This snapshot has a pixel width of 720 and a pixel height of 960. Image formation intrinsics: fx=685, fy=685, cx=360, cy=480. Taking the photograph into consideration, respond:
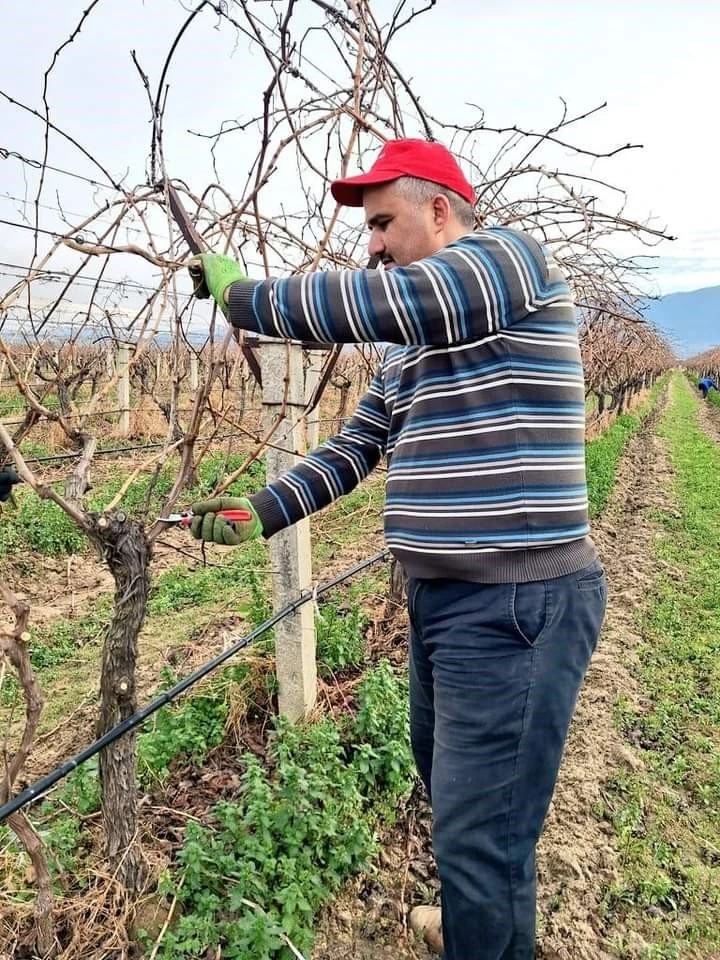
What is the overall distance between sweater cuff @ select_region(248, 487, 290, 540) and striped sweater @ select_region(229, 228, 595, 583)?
444mm

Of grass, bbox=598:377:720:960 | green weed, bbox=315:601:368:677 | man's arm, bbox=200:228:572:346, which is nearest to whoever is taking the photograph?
man's arm, bbox=200:228:572:346

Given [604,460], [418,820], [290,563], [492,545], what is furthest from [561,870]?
[604,460]

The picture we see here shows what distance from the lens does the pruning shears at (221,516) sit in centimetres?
180

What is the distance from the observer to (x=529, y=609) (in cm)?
148

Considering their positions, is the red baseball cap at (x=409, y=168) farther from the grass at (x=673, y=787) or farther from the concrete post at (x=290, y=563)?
the grass at (x=673, y=787)

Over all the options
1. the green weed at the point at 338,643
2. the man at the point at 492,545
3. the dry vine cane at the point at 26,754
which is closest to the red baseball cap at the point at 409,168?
the man at the point at 492,545

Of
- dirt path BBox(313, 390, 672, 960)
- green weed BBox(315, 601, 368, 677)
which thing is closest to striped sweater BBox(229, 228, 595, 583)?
dirt path BBox(313, 390, 672, 960)

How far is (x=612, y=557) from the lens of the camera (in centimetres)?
646

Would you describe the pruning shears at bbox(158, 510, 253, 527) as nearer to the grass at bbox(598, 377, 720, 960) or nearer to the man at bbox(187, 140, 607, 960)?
the man at bbox(187, 140, 607, 960)

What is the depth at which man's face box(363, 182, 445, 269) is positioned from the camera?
1.52 metres

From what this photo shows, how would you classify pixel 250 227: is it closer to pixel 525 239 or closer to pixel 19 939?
pixel 525 239

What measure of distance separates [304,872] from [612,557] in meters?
5.05

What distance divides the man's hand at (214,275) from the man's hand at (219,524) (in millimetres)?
555

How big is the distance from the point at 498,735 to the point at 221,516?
34.6 inches
